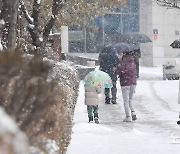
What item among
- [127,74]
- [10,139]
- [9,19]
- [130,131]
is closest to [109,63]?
[127,74]

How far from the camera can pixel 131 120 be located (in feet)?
42.3

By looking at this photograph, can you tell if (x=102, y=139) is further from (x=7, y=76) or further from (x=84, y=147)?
(x=7, y=76)

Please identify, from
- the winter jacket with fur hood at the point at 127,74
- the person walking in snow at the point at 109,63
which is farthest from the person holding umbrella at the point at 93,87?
the person walking in snow at the point at 109,63

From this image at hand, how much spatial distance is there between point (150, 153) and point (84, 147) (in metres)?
1.03

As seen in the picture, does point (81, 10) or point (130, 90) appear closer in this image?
point (130, 90)

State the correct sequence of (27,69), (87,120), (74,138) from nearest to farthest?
(27,69)
(74,138)
(87,120)

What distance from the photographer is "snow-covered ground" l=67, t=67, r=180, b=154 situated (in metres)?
8.80

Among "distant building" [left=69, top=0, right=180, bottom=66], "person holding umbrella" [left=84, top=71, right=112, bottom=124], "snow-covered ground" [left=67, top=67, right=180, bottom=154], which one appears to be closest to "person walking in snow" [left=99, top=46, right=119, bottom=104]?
"snow-covered ground" [left=67, top=67, right=180, bottom=154]

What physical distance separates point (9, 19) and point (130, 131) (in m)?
3.25

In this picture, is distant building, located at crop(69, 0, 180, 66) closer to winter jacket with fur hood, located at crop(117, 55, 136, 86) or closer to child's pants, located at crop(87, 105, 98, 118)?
winter jacket with fur hood, located at crop(117, 55, 136, 86)

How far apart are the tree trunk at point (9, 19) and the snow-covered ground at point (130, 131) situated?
1.96 metres

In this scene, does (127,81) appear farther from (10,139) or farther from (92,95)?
(10,139)

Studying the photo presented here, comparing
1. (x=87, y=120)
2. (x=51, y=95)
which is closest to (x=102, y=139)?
(x=87, y=120)

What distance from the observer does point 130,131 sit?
11.1 metres
